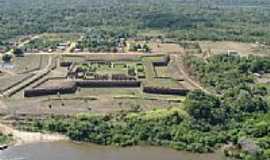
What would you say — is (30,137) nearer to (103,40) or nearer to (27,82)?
(27,82)

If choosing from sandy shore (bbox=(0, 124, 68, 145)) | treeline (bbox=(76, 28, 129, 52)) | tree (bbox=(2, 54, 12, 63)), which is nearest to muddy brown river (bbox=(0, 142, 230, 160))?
sandy shore (bbox=(0, 124, 68, 145))

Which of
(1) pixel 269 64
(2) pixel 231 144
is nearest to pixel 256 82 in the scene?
(1) pixel 269 64

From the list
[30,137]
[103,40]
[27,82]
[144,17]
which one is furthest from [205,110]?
[144,17]

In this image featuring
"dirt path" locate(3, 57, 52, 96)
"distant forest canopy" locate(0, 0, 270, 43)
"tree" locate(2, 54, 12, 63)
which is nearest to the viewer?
"dirt path" locate(3, 57, 52, 96)

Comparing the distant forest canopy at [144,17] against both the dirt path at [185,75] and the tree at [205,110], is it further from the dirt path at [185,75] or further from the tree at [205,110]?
the tree at [205,110]

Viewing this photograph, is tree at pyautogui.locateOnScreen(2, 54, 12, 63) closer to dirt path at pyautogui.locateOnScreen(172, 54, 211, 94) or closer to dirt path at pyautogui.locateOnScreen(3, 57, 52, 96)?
dirt path at pyautogui.locateOnScreen(3, 57, 52, 96)

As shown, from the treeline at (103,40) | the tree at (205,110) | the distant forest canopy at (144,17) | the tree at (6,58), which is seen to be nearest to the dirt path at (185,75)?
the tree at (205,110)
